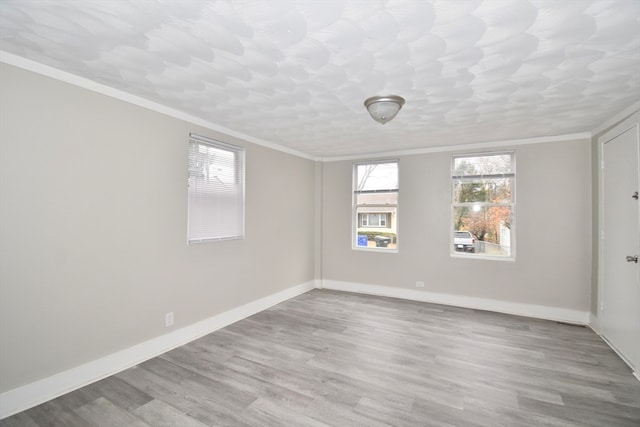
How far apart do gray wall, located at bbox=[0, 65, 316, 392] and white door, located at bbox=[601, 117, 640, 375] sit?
4258 millimetres

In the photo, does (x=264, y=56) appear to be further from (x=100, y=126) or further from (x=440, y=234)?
(x=440, y=234)

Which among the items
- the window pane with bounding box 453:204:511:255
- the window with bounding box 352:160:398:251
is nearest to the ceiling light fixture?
the window with bounding box 352:160:398:251

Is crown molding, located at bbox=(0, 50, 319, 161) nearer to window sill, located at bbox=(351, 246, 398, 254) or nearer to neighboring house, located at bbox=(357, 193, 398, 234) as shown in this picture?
neighboring house, located at bbox=(357, 193, 398, 234)

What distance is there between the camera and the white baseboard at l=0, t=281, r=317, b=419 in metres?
2.18

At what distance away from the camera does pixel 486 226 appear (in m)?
4.60

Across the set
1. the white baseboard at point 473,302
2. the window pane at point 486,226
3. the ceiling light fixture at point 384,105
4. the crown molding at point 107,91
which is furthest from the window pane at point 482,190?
the crown molding at point 107,91

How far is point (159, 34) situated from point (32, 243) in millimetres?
1773

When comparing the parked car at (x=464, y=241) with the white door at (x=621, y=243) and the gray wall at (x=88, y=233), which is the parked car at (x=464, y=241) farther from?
the gray wall at (x=88, y=233)

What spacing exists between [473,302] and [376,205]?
2.13 metres

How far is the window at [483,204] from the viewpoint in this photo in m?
4.48

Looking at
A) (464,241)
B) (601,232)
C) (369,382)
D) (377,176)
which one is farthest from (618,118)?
(369,382)

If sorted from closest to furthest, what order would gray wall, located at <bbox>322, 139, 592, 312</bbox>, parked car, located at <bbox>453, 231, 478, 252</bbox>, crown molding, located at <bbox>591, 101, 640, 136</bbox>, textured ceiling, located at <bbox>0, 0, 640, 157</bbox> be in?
textured ceiling, located at <bbox>0, 0, 640, 157</bbox>
crown molding, located at <bbox>591, 101, 640, 136</bbox>
gray wall, located at <bbox>322, 139, 592, 312</bbox>
parked car, located at <bbox>453, 231, 478, 252</bbox>

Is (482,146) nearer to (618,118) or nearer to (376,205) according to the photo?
(618,118)

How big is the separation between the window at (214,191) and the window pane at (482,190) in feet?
10.7
